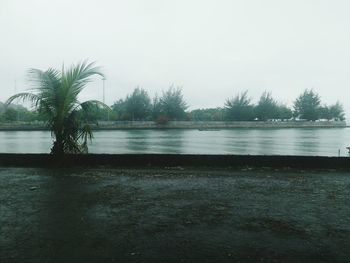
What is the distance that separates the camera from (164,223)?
388cm

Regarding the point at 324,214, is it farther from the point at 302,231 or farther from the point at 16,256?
the point at 16,256

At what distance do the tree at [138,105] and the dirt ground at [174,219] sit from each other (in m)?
72.5

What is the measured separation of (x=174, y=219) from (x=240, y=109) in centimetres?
8760

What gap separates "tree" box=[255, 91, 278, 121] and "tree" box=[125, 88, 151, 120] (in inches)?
1338

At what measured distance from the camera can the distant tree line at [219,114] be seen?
7938cm

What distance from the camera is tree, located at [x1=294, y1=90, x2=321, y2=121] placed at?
326 feet

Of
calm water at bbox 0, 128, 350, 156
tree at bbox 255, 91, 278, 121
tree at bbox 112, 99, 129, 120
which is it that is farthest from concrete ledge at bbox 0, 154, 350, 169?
tree at bbox 255, 91, 278, 121

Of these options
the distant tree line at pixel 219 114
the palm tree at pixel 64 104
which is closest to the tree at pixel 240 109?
the distant tree line at pixel 219 114

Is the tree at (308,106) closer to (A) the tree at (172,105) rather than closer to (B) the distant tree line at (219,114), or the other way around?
(B) the distant tree line at (219,114)

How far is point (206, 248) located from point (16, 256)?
1.80 m

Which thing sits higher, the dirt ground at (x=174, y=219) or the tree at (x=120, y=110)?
the tree at (x=120, y=110)

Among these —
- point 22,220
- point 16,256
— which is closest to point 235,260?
point 16,256

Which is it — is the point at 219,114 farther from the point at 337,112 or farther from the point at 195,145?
the point at 195,145

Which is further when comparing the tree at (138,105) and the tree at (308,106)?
the tree at (308,106)
